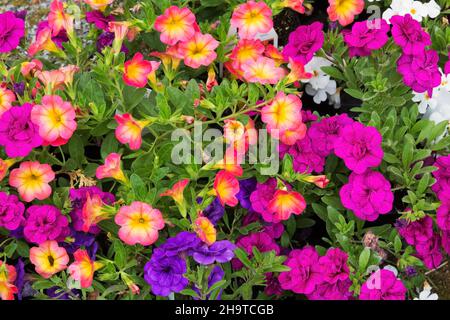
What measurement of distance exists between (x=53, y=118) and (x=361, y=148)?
795mm

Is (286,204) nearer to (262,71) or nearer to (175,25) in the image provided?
(262,71)

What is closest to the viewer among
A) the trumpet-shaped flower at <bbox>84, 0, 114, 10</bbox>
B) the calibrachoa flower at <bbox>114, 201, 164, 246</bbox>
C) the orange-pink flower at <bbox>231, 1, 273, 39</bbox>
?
the calibrachoa flower at <bbox>114, 201, 164, 246</bbox>

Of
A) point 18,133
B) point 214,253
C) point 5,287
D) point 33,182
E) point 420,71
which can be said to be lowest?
point 5,287

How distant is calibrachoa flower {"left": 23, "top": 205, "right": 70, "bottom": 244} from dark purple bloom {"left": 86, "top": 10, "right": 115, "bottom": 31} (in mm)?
678

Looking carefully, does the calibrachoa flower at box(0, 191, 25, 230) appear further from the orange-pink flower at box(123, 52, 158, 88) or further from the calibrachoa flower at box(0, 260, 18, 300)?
the orange-pink flower at box(123, 52, 158, 88)

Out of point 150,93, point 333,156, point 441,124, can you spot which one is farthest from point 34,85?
point 441,124

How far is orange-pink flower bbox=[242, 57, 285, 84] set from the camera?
1.91 meters

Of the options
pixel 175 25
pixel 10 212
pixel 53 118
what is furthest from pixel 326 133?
pixel 10 212

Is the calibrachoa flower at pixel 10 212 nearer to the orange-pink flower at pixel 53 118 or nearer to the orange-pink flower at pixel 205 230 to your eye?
the orange-pink flower at pixel 53 118

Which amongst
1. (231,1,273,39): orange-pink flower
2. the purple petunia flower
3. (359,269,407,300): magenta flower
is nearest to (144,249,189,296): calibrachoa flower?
the purple petunia flower

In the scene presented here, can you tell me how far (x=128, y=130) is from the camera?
5.90ft

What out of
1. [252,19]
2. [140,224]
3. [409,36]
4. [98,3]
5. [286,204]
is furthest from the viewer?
[98,3]

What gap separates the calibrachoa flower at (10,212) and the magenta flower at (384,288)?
891mm

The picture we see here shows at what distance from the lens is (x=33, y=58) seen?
7.48 ft
